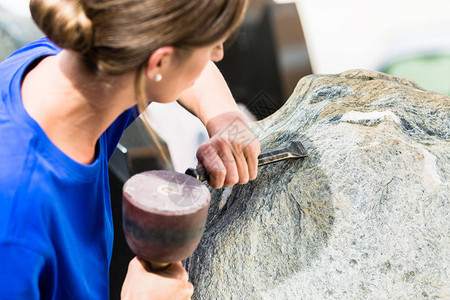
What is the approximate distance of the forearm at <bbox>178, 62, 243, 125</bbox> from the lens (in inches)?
37.6

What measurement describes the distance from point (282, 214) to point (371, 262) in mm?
178

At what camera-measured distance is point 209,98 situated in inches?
38.1

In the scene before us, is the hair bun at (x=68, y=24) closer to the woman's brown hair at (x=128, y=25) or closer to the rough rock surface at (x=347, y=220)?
the woman's brown hair at (x=128, y=25)

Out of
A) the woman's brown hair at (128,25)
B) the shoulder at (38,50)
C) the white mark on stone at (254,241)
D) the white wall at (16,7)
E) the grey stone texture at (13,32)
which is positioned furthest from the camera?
the white wall at (16,7)

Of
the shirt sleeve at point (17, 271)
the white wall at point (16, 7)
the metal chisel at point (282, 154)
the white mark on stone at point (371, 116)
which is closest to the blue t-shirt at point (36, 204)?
the shirt sleeve at point (17, 271)

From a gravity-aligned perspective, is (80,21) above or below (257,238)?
above

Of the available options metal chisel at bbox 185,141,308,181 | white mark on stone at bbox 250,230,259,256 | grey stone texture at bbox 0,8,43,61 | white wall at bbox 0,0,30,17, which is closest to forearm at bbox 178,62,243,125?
metal chisel at bbox 185,141,308,181

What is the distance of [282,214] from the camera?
35.1 inches

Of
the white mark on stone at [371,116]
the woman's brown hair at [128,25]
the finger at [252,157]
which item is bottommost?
the white mark on stone at [371,116]

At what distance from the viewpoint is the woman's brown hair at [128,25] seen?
545 mm

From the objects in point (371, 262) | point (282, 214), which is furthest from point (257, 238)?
point (371, 262)

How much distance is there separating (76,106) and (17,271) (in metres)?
0.23

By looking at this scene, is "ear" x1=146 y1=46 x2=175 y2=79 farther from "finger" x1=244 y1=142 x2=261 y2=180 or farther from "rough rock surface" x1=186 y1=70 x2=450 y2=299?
"rough rock surface" x1=186 y1=70 x2=450 y2=299

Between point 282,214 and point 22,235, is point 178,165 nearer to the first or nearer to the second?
point 282,214
